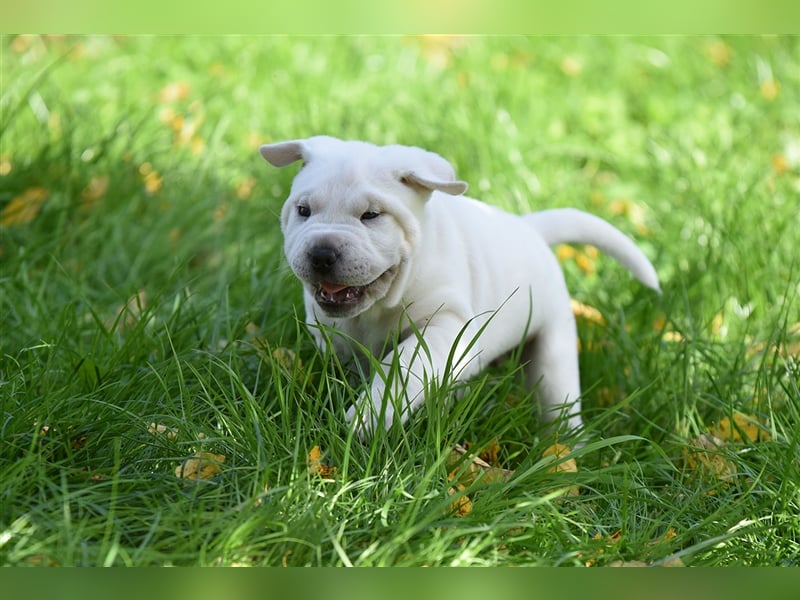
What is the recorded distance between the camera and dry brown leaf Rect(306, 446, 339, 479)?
288cm

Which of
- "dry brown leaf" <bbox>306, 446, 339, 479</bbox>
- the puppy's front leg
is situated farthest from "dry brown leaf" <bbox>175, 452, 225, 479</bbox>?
the puppy's front leg

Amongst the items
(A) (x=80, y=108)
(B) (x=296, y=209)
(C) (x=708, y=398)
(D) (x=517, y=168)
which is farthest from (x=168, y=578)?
(A) (x=80, y=108)

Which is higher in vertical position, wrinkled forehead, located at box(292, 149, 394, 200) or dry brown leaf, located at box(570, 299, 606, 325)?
wrinkled forehead, located at box(292, 149, 394, 200)

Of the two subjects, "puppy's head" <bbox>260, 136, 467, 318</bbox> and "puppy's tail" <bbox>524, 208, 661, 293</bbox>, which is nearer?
"puppy's head" <bbox>260, 136, 467, 318</bbox>

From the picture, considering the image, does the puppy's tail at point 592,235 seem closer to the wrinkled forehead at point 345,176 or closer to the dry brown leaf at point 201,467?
the wrinkled forehead at point 345,176

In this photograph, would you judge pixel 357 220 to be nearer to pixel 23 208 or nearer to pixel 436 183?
pixel 436 183

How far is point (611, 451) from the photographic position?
11.8 ft

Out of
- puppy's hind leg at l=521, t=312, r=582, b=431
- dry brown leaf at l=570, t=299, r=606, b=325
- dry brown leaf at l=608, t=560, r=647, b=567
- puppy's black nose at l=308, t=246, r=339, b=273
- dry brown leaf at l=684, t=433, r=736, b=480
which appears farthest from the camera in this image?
dry brown leaf at l=570, t=299, r=606, b=325

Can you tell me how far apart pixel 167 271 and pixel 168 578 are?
2.50 metres

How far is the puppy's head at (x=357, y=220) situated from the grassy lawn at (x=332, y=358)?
0.29 metres

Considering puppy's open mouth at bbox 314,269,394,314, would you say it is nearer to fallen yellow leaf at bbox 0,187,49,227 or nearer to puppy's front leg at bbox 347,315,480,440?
puppy's front leg at bbox 347,315,480,440

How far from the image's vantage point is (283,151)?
338 cm

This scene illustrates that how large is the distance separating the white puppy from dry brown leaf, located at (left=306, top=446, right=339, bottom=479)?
0.44ft
